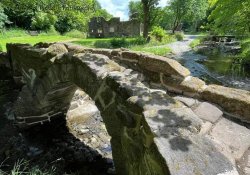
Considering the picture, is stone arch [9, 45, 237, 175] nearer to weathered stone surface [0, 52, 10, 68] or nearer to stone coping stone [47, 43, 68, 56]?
stone coping stone [47, 43, 68, 56]

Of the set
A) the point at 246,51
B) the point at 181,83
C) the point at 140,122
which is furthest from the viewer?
the point at 246,51

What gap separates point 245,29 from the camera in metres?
14.1

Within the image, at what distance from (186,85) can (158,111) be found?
146cm

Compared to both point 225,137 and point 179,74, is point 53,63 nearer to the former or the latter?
point 179,74

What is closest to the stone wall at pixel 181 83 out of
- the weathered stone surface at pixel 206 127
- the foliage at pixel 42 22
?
the weathered stone surface at pixel 206 127

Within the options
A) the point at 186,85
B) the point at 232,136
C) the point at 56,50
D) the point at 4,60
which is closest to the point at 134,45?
the point at 4,60

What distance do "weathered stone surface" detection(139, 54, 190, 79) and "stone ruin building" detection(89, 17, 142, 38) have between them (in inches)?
1036

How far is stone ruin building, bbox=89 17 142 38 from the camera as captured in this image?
30438 mm

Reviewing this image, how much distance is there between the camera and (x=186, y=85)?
3.95 metres

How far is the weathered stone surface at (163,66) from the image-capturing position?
4.16 metres

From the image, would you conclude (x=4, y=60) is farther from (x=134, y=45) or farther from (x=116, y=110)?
(x=134, y=45)

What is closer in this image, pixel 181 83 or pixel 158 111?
pixel 158 111

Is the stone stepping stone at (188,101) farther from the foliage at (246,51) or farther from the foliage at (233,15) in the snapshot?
the foliage at (246,51)

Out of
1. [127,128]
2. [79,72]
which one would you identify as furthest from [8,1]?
[127,128]
